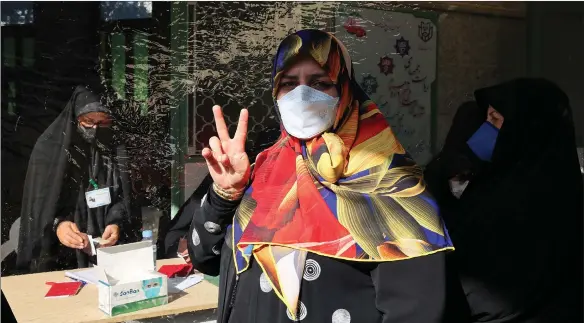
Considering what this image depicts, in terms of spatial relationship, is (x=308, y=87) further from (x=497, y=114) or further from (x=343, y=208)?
(x=497, y=114)

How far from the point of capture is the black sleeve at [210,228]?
1.50 metres

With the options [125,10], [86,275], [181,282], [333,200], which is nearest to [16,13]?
[125,10]

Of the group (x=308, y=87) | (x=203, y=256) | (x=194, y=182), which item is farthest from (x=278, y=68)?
(x=194, y=182)

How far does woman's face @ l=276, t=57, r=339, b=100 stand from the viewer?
152 cm

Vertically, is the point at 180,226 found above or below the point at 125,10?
below

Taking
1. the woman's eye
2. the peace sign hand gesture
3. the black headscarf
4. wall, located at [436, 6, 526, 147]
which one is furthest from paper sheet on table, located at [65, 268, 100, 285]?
wall, located at [436, 6, 526, 147]

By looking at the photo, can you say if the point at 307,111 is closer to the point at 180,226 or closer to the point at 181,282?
the point at 181,282

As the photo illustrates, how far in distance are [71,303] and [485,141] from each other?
1604mm

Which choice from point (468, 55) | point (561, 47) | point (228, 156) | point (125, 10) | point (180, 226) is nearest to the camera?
point (228, 156)

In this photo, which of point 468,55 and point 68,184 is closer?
point 68,184

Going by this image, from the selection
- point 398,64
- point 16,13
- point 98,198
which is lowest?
point 98,198

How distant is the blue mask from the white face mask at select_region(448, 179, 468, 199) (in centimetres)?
13

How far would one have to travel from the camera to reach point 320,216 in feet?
4.68

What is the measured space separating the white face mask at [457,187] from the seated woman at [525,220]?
11cm
